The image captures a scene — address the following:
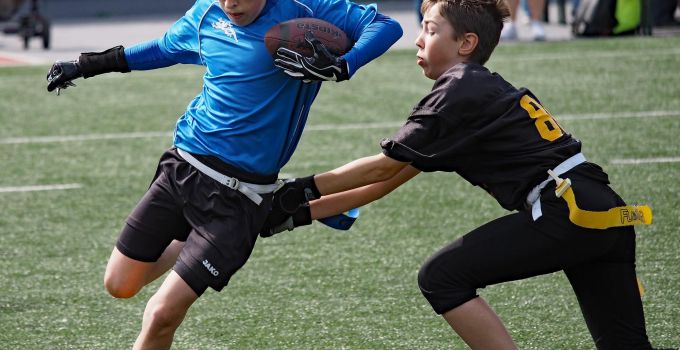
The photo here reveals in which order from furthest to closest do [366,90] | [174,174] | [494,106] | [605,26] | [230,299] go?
[605,26], [366,90], [230,299], [174,174], [494,106]

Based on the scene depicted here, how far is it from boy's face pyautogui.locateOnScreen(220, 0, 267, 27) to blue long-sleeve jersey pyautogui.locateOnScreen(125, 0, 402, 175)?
2cm

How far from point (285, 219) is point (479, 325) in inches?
33.0

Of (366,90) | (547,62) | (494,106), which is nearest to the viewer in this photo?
(494,106)

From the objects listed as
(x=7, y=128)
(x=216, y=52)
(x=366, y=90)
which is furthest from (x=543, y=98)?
(x=216, y=52)

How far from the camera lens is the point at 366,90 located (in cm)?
1097

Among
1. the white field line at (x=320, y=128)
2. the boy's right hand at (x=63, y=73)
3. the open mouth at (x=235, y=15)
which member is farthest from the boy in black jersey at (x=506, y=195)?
the white field line at (x=320, y=128)

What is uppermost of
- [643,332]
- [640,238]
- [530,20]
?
[643,332]

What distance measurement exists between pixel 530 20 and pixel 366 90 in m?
3.61

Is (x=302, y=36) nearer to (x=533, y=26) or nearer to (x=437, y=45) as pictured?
(x=437, y=45)

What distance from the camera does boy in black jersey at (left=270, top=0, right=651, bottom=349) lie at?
367 cm

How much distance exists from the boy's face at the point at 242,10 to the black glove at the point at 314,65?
0.77ft

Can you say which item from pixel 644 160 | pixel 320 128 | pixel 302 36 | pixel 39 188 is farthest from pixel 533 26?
pixel 302 36

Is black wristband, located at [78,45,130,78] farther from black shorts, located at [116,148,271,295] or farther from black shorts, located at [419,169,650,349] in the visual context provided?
black shorts, located at [419,169,650,349]

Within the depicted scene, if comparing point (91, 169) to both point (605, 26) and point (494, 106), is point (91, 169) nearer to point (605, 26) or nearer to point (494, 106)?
point (494, 106)
